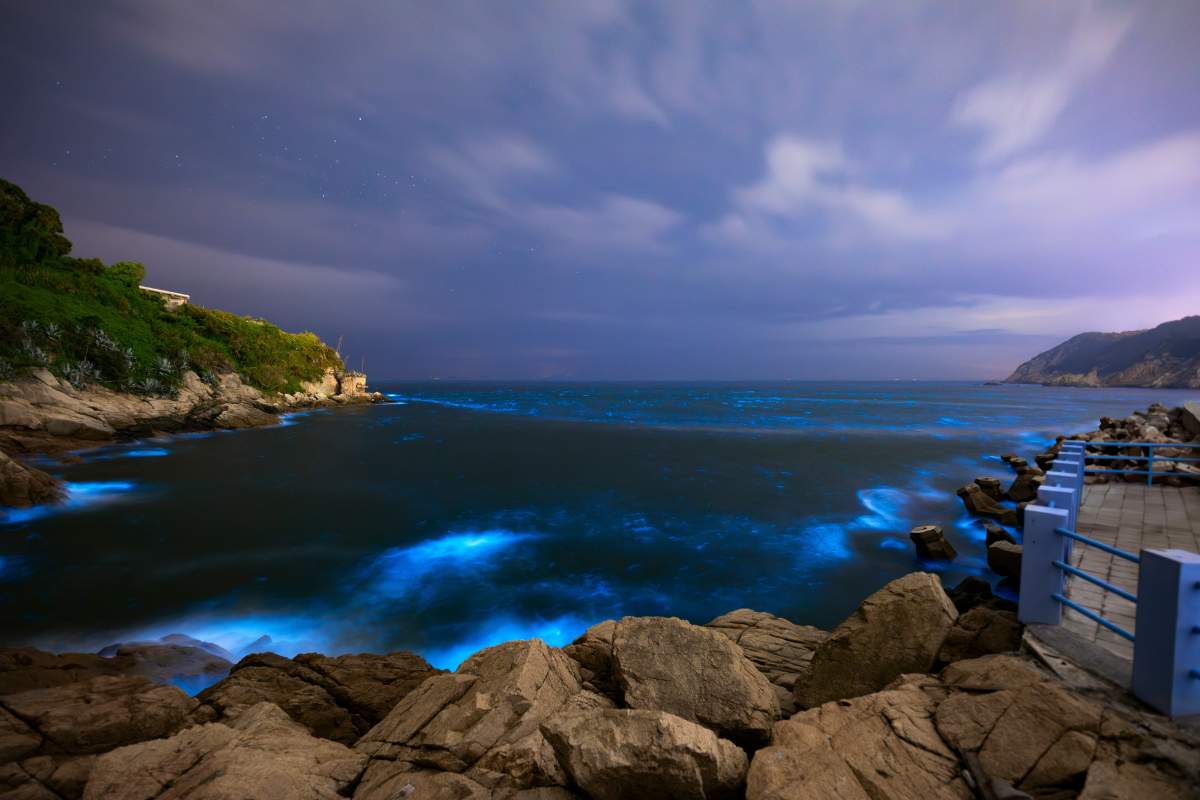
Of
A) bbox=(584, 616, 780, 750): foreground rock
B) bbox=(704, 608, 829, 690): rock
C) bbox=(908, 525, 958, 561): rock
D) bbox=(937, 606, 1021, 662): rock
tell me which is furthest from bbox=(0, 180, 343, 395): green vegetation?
A: bbox=(908, 525, 958, 561): rock

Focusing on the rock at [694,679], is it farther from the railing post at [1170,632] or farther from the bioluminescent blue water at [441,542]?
the bioluminescent blue water at [441,542]

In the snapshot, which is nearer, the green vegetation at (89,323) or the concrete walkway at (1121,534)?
the concrete walkway at (1121,534)

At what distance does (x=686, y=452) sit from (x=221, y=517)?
31343 millimetres

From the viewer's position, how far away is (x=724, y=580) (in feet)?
46.7

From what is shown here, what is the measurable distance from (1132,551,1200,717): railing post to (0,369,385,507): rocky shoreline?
3018 centimetres

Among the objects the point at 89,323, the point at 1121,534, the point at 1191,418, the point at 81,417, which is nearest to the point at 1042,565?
the point at 1121,534

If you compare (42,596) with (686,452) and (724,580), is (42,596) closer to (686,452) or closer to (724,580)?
(724,580)

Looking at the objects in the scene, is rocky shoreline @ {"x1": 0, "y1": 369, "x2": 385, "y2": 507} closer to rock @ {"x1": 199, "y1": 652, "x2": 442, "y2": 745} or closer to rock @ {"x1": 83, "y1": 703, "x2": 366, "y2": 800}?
rock @ {"x1": 199, "y1": 652, "x2": 442, "y2": 745}

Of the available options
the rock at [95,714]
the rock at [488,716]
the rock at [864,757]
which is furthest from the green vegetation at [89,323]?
the rock at [864,757]

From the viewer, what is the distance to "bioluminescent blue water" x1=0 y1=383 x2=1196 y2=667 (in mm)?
11727

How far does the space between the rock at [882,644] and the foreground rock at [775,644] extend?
0.68 metres

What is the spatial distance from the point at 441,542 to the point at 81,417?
31511 millimetres

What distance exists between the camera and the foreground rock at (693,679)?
15.4ft

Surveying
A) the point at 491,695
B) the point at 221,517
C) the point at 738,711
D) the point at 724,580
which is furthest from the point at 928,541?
the point at 221,517
